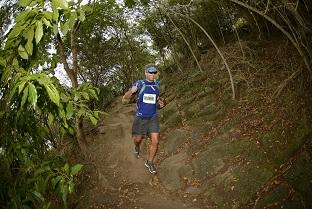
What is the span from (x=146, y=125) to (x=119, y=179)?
2600mm

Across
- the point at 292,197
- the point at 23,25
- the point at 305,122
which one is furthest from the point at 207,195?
the point at 23,25

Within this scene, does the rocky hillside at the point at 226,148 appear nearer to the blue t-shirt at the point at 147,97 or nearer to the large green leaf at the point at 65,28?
the blue t-shirt at the point at 147,97

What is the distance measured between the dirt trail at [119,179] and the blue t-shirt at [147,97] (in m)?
1.82

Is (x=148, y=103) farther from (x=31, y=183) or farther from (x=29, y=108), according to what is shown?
(x=31, y=183)

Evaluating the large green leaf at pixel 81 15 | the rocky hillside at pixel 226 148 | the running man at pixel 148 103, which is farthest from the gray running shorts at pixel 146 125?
the large green leaf at pixel 81 15

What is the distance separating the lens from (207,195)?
23.6 ft

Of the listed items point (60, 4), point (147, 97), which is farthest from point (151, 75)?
point (60, 4)

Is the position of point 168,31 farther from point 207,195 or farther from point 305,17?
point 207,195

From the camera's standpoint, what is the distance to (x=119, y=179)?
9492 millimetres

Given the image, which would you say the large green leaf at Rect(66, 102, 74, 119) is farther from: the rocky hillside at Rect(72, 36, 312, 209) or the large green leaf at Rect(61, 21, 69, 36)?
the rocky hillside at Rect(72, 36, 312, 209)

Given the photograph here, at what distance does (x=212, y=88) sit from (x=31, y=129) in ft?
34.8

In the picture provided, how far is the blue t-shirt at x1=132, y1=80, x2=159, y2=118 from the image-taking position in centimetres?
720

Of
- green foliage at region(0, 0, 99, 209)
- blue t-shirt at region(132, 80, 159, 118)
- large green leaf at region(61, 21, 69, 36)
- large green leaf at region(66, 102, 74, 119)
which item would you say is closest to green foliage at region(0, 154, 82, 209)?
green foliage at region(0, 0, 99, 209)

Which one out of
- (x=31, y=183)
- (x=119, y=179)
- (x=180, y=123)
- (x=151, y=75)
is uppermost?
(x=31, y=183)
